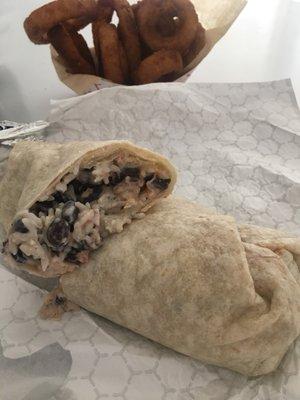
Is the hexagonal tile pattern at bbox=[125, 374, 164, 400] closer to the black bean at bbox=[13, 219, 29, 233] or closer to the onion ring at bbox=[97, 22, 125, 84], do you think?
the black bean at bbox=[13, 219, 29, 233]

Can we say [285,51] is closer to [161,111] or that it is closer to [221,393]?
[161,111]

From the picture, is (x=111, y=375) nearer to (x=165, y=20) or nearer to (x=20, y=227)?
(x=20, y=227)

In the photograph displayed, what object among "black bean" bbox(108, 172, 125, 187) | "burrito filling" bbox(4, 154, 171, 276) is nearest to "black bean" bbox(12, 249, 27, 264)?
"burrito filling" bbox(4, 154, 171, 276)

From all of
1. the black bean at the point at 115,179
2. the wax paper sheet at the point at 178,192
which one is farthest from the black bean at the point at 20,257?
the black bean at the point at 115,179

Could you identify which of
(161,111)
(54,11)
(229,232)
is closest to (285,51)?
(161,111)

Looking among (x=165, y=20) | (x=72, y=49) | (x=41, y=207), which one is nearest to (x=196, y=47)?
(x=165, y=20)
